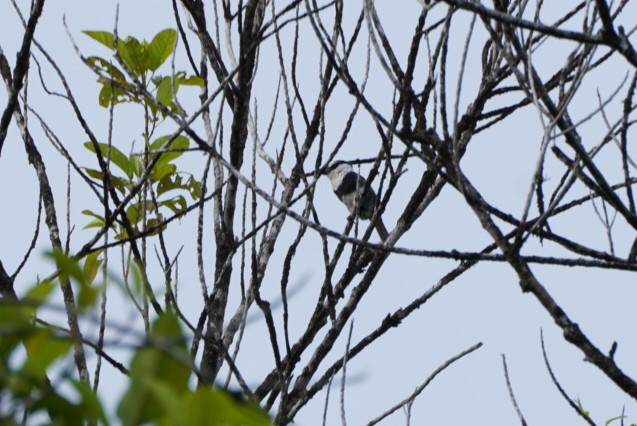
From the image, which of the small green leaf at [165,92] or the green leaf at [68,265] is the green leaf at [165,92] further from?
the green leaf at [68,265]

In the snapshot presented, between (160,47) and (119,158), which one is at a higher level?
(160,47)

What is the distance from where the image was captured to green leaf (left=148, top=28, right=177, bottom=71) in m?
2.87

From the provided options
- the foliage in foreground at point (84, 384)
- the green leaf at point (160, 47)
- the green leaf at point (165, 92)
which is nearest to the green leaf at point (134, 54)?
the green leaf at point (160, 47)

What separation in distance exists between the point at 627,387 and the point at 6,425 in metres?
1.16

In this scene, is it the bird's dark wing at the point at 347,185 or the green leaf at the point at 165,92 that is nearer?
the green leaf at the point at 165,92

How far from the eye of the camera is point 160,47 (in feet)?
9.46

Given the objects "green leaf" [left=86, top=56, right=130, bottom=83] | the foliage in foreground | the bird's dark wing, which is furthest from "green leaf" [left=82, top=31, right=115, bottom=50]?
the bird's dark wing

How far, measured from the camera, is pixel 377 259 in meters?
2.38

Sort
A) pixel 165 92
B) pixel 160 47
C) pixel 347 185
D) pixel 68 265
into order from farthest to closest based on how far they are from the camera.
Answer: pixel 347 185, pixel 160 47, pixel 165 92, pixel 68 265

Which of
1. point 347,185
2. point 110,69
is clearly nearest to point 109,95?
point 110,69

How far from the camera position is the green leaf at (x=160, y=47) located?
9.43ft

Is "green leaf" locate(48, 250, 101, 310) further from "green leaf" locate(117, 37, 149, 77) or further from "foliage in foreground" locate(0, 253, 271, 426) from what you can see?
"green leaf" locate(117, 37, 149, 77)

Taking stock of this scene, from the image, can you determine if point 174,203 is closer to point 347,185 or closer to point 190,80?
point 190,80

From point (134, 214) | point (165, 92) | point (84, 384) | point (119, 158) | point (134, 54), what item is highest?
point (134, 54)
